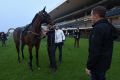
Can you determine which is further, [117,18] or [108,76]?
[117,18]

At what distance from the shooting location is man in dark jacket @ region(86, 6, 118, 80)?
18.3 ft

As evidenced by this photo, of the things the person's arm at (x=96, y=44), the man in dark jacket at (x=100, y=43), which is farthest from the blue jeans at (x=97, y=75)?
the person's arm at (x=96, y=44)

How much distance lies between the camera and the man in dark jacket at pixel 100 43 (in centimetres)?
→ 557

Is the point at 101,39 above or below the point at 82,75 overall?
above

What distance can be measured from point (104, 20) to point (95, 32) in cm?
28

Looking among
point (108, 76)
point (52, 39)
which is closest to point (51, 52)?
point (52, 39)

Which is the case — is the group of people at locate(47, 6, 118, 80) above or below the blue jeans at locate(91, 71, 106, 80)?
above

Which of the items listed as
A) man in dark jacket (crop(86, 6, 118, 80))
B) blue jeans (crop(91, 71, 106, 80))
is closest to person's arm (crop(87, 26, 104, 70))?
man in dark jacket (crop(86, 6, 118, 80))

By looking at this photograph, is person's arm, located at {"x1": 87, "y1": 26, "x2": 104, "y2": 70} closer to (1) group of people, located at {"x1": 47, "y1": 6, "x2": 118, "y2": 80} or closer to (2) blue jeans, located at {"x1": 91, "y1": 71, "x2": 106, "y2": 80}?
(1) group of people, located at {"x1": 47, "y1": 6, "x2": 118, "y2": 80}

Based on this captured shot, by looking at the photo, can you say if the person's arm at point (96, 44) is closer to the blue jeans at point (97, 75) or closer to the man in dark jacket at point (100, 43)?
the man in dark jacket at point (100, 43)

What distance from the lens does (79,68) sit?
14352mm

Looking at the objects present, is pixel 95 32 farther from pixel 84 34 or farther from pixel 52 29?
pixel 84 34

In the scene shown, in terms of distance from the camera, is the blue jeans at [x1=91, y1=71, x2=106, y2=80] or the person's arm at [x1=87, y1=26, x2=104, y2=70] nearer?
the person's arm at [x1=87, y1=26, x2=104, y2=70]

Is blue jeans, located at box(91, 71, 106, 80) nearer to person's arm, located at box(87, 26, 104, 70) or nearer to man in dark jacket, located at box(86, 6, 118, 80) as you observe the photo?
man in dark jacket, located at box(86, 6, 118, 80)
